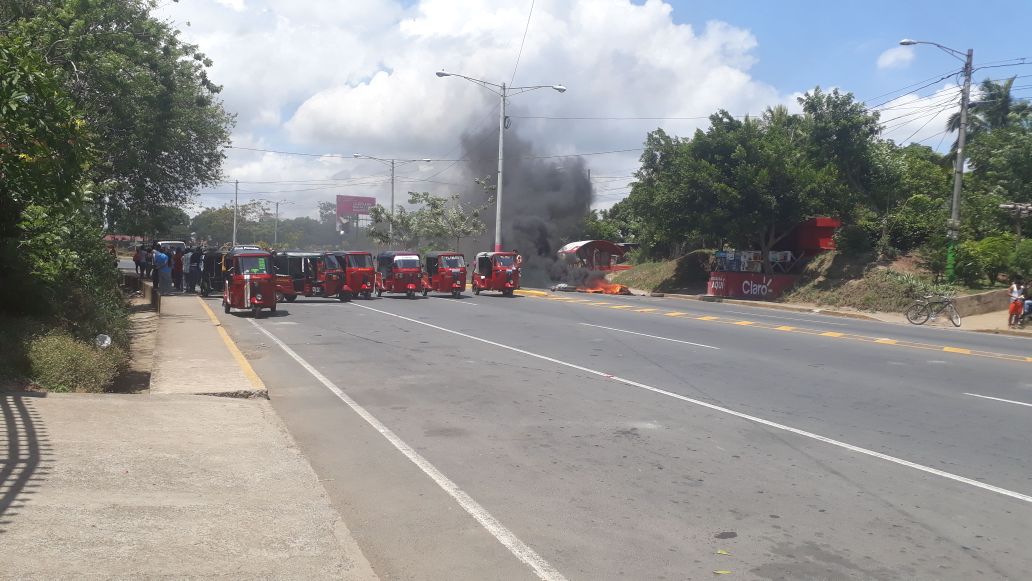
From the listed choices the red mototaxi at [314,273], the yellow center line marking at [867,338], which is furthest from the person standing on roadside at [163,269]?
the yellow center line marking at [867,338]

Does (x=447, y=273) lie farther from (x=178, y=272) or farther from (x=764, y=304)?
(x=764, y=304)

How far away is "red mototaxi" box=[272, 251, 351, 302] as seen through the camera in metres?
29.6

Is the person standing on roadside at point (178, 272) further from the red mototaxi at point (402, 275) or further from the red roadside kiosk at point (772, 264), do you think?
the red roadside kiosk at point (772, 264)

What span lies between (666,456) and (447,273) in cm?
2631

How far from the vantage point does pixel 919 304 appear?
979 inches

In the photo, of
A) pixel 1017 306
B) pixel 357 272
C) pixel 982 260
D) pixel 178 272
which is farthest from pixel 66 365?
pixel 982 260

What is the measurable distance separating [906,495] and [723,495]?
1487mm

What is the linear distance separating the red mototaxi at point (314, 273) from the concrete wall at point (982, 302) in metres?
21.8

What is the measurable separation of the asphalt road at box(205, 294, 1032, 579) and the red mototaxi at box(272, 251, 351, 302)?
14035 mm

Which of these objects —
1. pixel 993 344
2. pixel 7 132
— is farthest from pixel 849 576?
pixel 993 344

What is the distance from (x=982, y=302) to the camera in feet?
86.4

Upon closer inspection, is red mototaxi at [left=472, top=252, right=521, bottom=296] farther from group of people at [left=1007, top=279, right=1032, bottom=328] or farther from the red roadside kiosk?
group of people at [left=1007, top=279, right=1032, bottom=328]

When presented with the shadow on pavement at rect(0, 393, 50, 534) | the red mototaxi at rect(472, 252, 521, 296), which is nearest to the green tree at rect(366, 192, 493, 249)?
the red mototaxi at rect(472, 252, 521, 296)

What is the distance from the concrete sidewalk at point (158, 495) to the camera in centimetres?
433
